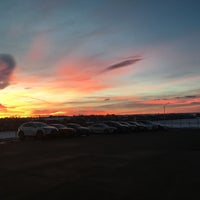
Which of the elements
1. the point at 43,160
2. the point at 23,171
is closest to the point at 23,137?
the point at 43,160

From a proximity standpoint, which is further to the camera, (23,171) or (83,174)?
(23,171)

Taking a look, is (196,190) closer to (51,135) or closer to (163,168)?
(163,168)

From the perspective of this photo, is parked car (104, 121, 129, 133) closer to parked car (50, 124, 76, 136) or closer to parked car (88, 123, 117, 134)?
parked car (88, 123, 117, 134)

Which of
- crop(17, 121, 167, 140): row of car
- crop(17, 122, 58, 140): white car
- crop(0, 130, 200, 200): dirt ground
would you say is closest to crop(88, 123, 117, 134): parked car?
crop(17, 121, 167, 140): row of car

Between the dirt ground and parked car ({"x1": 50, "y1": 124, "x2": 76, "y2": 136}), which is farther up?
parked car ({"x1": 50, "y1": 124, "x2": 76, "y2": 136})

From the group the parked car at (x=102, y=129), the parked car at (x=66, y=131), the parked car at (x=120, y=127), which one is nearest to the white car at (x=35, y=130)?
the parked car at (x=66, y=131)

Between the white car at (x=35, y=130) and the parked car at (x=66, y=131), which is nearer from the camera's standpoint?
the white car at (x=35, y=130)

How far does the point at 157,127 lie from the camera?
61.2 metres

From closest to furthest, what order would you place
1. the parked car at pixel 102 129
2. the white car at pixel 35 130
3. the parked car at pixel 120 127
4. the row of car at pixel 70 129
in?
the white car at pixel 35 130, the row of car at pixel 70 129, the parked car at pixel 102 129, the parked car at pixel 120 127

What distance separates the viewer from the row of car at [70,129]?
38.9 m

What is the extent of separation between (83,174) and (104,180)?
61.7 inches

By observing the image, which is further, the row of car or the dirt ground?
the row of car

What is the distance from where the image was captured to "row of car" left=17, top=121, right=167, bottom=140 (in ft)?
128

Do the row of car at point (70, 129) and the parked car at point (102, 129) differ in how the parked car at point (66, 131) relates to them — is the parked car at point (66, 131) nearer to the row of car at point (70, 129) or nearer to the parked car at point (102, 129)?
the row of car at point (70, 129)
